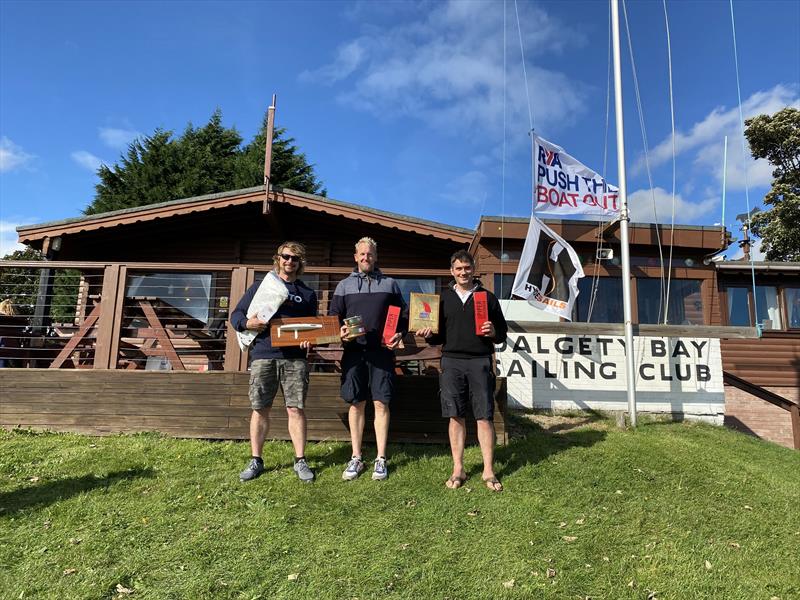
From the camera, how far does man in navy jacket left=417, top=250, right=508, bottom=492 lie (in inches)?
152

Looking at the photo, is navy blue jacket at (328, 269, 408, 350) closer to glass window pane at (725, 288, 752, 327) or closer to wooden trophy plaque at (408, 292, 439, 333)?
wooden trophy plaque at (408, 292, 439, 333)

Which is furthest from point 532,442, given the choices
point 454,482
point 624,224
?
point 624,224

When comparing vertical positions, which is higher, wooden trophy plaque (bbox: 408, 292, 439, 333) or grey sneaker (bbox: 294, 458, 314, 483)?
wooden trophy plaque (bbox: 408, 292, 439, 333)

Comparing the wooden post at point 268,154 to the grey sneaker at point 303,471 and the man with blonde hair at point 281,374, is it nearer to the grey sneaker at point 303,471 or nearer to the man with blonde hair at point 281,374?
the man with blonde hair at point 281,374

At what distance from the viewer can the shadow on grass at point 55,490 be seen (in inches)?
137

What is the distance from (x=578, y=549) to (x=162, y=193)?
20.1m

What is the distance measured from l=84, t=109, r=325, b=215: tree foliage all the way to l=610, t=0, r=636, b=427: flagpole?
46.5 feet

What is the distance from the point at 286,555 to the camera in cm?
288

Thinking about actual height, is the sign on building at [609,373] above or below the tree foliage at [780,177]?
below

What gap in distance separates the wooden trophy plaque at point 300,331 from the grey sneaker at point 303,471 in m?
0.95

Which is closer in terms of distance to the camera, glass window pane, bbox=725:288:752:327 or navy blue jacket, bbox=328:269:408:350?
navy blue jacket, bbox=328:269:408:350

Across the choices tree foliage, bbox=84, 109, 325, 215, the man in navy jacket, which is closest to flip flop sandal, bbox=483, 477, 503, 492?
the man in navy jacket

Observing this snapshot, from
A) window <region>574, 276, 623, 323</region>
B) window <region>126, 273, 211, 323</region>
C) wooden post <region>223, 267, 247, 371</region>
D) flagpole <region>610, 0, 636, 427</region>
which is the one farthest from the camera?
window <region>126, 273, 211, 323</region>

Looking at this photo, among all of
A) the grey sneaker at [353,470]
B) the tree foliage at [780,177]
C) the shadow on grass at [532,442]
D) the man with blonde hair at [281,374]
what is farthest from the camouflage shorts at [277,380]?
the tree foliage at [780,177]
